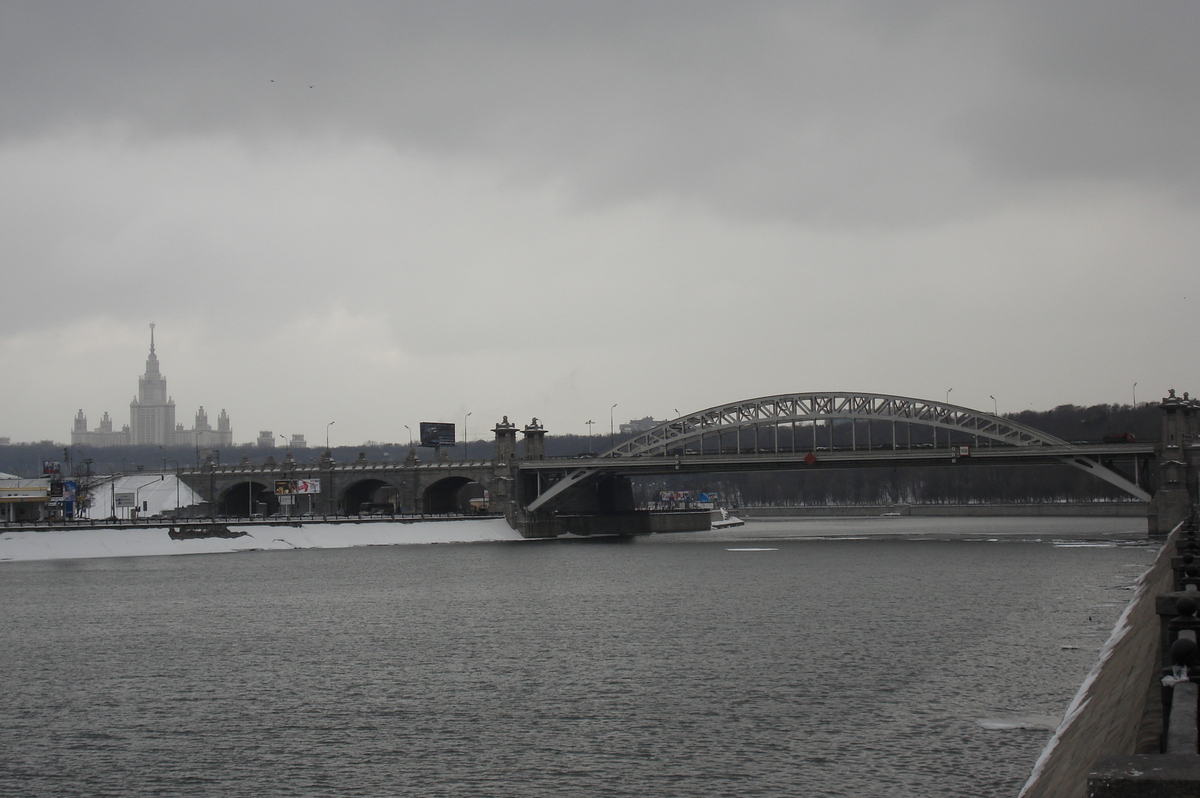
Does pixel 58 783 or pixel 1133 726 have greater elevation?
pixel 1133 726

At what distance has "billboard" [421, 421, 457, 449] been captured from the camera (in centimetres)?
14862

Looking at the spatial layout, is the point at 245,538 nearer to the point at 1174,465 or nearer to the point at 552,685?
the point at 1174,465

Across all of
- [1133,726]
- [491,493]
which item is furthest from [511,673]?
[491,493]

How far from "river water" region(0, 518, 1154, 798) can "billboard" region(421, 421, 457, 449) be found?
290 feet

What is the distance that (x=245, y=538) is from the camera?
10119 centimetres

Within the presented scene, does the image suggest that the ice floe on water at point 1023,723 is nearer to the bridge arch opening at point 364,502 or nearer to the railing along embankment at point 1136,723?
the railing along embankment at point 1136,723

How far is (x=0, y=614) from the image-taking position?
48688 millimetres

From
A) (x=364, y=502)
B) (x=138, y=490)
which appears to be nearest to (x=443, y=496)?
(x=364, y=502)

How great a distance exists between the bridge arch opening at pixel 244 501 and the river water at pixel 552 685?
75.1 meters

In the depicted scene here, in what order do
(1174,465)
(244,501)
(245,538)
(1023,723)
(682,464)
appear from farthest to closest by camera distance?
(244,501) < (682,464) < (245,538) < (1174,465) < (1023,723)

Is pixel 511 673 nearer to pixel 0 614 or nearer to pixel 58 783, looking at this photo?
pixel 58 783

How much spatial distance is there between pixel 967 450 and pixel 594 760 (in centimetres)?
8235

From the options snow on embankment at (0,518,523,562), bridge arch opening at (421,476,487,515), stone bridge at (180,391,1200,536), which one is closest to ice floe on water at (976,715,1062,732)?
stone bridge at (180,391,1200,536)

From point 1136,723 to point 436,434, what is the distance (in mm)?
139209
